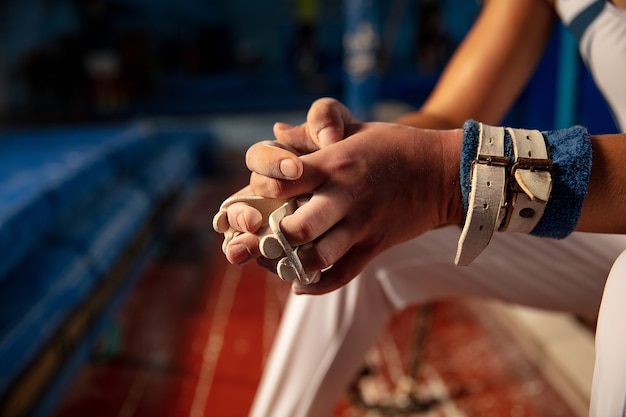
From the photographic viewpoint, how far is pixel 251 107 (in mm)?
4473

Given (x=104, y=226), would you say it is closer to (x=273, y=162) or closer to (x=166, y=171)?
(x=166, y=171)

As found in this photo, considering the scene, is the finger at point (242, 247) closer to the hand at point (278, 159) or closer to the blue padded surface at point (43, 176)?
the hand at point (278, 159)

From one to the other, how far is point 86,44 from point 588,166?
5.35m

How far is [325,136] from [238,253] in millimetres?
127

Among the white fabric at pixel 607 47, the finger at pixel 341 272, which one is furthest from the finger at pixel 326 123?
the white fabric at pixel 607 47

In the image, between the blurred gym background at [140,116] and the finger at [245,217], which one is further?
the blurred gym background at [140,116]

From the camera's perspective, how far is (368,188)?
1.31ft

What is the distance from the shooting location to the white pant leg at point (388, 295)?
2.09 ft

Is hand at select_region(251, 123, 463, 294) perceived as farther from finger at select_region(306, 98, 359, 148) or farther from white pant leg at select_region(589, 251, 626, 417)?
white pant leg at select_region(589, 251, 626, 417)

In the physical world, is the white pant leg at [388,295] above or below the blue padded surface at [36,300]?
above

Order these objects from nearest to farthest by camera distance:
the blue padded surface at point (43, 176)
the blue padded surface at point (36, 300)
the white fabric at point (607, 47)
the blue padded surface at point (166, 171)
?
the white fabric at point (607, 47) → the blue padded surface at point (36, 300) → the blue padded surface at point (43, 176) → the blue padded surface at point (166, 171)

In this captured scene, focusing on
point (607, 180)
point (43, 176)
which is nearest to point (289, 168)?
point (607, 180)

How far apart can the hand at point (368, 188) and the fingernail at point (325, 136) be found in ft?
0.09

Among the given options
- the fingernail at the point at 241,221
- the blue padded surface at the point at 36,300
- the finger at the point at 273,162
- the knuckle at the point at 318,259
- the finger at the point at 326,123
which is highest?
the finger at the point at 326,123
